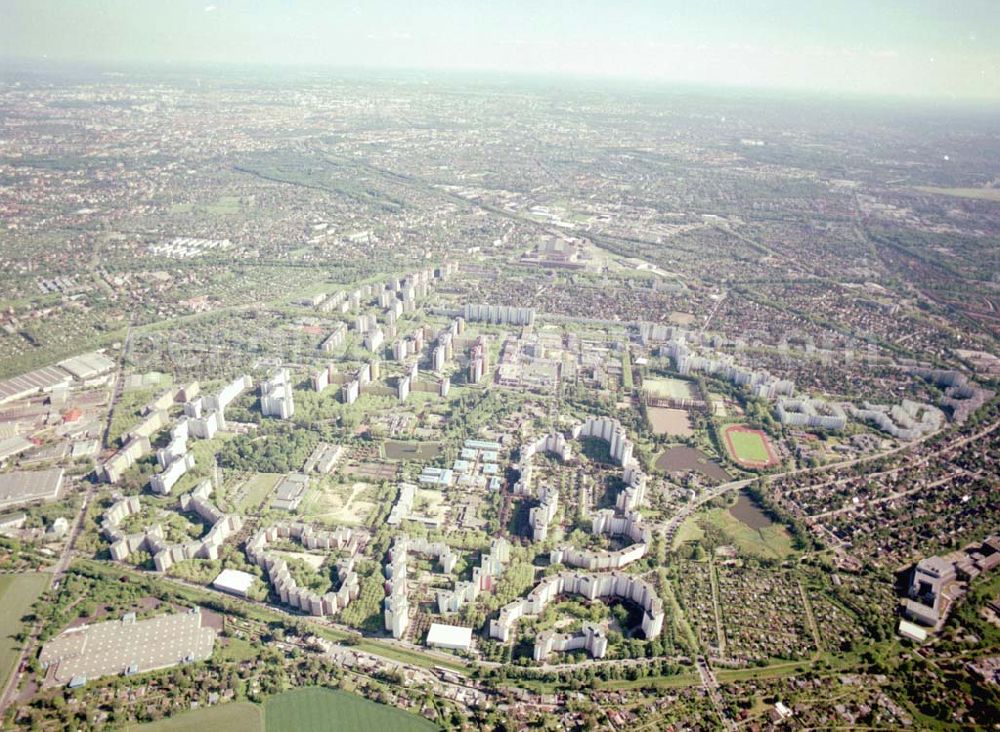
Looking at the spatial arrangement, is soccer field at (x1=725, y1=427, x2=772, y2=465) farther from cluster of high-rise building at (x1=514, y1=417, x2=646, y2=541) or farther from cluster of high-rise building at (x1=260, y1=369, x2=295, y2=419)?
cluster of high-rise building at (x1=260, y1=369, x2=295, y2=419)

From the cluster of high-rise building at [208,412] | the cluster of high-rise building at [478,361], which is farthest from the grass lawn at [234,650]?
the cluster of high-rise building at [478,361]

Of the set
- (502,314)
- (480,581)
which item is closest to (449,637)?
(480,581)

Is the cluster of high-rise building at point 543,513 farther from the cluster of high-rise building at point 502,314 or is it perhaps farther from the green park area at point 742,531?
the cluster of high-rise building at point 502,314

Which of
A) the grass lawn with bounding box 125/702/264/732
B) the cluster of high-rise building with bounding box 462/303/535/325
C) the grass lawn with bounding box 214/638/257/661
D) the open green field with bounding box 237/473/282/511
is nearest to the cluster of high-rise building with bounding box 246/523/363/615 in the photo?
the grass lawn with bounding box 214/638/257/661

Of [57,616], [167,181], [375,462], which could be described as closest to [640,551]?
[375,462]

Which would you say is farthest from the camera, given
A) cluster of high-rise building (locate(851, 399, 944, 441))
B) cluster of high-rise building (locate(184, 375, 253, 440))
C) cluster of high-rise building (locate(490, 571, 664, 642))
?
cluster of high-rise building (locate(851, 399, 944, 441))

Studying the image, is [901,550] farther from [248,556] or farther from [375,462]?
[248,556]
